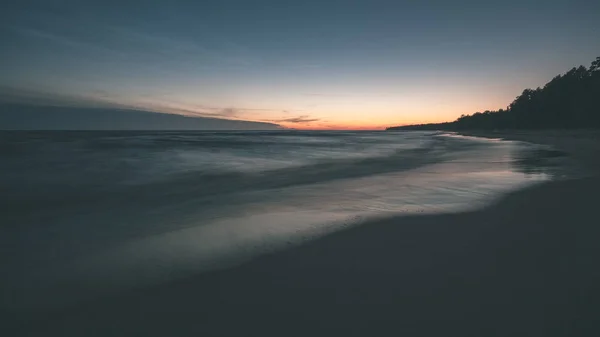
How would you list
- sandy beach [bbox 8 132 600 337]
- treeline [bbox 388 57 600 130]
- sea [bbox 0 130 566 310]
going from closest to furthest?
sandy beach [bbox 8 132 600 337] < sea [bbox 0 130 566 310] < treeline [bbox 388 57 600 130]

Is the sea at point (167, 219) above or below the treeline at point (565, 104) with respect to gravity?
below

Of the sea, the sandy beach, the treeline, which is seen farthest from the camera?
the treeline

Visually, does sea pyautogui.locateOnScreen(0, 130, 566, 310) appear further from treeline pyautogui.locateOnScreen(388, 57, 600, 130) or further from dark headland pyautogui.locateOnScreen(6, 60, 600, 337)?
treeline pyautogui.locateOnScreen(388, 57, 600, 130)

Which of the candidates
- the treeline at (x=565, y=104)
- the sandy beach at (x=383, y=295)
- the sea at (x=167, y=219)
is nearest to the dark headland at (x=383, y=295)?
the sandy beach at (x=383, y=295)

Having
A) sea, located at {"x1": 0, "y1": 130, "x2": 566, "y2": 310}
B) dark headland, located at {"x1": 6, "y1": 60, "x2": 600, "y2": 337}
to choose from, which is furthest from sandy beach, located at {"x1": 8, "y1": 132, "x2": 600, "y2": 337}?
sea, located at {"x1": 0, "y1": 130, "x2": 566, "y2": 310}

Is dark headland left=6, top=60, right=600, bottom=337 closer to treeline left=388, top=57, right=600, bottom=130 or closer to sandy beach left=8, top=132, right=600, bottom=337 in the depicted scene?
sandy beach left=8, top=132, right=600, bottom=337

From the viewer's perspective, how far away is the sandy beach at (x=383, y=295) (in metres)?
2.51

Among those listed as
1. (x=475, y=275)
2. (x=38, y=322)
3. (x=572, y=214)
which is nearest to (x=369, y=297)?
(x=475, y=275)

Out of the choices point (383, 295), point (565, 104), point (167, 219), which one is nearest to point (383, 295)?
point (383, 295)

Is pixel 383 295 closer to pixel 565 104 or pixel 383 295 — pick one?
pixel 383 295

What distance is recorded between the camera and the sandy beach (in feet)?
8.22

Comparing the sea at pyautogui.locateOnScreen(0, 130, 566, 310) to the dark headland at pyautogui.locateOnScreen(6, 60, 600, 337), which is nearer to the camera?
the dark headland at pyautogui.locateOnScreen(6, 60, 600, 337)

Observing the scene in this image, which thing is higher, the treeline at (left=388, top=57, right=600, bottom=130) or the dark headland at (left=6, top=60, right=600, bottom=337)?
the treeline at (left=388, top=57, right=600, bottom=130)

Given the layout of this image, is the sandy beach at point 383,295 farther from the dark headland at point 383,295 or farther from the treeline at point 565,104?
the treeline at point 565,104
